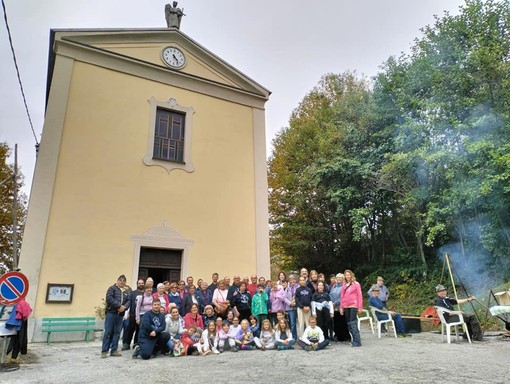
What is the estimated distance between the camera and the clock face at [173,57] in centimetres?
1285

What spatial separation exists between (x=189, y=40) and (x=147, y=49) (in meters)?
A: 1.58

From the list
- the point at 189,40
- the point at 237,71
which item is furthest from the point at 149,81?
the point at 237,71

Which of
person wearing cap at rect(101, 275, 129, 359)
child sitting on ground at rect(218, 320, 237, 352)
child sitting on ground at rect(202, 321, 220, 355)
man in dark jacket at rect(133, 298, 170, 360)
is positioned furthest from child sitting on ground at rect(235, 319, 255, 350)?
person wearing cap at rect(101, 275, 129, 359)

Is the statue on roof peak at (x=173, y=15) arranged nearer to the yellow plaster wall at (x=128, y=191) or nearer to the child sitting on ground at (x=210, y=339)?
the yellow plaster wall at (x=128, y=191)

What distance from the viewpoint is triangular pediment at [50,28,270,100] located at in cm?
1141

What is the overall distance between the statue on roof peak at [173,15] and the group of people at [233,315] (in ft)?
31.6

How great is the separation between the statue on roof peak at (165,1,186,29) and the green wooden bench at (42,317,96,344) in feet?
33.4

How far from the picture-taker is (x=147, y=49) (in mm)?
12609

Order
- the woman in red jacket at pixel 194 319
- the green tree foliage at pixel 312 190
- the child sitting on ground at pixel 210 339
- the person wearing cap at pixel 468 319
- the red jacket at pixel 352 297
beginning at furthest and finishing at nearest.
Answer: the green tree foliage at pixel 312 190, the person wearing cap at pixel 468 319, the red jacket at pixel 352 297, the woman in red jacket at pixel 194 319, the child sitting on ground at pixel 210 339

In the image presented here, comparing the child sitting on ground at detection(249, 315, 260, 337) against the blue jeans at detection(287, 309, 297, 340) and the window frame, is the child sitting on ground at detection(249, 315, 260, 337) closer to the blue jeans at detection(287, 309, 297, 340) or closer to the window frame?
the blue jeans at detection(287, 309, 297, 340)

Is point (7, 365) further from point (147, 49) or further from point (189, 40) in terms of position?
point (189, 40)

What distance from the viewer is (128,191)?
11039mm

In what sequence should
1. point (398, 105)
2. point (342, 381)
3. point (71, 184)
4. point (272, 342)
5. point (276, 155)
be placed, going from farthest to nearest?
point (276, 155) < point (398, 105) < point (71, 184) < point (272, 342) < point (342, 381)

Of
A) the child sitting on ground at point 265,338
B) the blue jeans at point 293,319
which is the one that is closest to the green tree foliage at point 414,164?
the blue jeans at point 293,319
